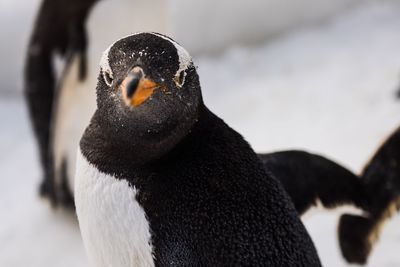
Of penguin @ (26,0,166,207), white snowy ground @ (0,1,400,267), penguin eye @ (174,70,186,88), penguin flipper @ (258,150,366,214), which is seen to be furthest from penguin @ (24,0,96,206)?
penguin eye @ (174,70,186,88)

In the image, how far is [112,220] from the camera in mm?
1368

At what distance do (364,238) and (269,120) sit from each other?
102 cm

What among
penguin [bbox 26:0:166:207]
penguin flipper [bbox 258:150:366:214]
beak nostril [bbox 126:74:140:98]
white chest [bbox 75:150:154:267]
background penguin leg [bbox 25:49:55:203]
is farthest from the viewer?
background penguin leg [bbox 25:49:55:203]

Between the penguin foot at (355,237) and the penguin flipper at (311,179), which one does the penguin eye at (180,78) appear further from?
the penguin foot at (355,237)

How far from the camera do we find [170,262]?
1.32 metres

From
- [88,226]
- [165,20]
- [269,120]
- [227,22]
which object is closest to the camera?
[88,226]

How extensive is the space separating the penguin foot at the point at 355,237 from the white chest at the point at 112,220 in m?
0.67

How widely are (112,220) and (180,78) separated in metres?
0.25

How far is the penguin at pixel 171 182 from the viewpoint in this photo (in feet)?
4.21

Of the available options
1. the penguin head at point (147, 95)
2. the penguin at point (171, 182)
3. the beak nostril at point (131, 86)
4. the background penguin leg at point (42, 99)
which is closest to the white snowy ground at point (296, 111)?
the background penguin leg at point (42, 99)

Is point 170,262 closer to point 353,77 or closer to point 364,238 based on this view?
point 364,238

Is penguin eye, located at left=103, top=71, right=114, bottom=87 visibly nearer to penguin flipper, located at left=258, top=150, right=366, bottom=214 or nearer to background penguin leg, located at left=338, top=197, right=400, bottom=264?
penguin flipper, located at left=258, top=150, right=366, bottom=214

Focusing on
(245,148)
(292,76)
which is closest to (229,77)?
(292,76)

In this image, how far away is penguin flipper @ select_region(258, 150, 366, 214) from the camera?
175cm
